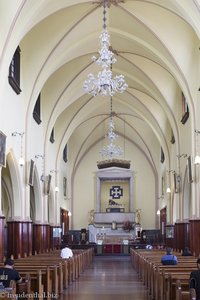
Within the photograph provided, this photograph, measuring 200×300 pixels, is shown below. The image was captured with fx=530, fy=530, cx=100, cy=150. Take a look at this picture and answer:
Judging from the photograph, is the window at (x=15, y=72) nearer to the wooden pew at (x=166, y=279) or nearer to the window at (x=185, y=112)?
the window at (x=185, y=112)

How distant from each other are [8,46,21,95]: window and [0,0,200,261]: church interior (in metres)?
0.05

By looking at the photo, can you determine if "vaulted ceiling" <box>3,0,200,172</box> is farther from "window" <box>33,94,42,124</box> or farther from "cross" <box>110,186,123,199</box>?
"cross" <box>110,186,123,199</box>

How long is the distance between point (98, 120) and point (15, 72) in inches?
658

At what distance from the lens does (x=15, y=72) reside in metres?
19.4

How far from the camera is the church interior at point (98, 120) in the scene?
17.6 metres

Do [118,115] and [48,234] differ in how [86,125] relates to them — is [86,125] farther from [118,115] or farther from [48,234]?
[48,234]

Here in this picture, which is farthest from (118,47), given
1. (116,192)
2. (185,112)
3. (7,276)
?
(116,192)

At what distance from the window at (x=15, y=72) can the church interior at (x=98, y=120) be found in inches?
2.0

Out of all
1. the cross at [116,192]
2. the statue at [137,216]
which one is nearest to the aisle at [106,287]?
the statue at [137,216]

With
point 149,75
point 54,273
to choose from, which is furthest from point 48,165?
point 54,273

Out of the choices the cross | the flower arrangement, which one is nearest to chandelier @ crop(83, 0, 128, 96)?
the flower arrangement

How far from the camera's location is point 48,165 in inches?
1096

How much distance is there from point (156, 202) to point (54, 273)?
2647 centimetres

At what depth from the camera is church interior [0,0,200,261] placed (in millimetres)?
17609
